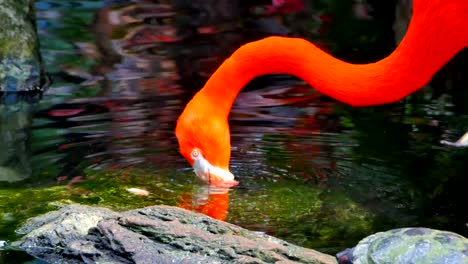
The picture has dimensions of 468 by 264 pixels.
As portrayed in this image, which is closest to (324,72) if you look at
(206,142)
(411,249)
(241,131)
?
(206,142)

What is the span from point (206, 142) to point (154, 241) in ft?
3.62

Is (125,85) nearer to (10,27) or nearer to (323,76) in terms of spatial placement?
(10,27)

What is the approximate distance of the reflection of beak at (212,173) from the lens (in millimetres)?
4781

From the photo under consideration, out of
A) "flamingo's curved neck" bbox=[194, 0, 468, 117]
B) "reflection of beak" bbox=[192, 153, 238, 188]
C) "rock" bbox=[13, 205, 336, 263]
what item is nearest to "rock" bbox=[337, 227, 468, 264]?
"rock" bbox=[13, 205, 336, 263]

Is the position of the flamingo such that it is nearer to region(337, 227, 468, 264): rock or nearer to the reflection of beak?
the reflection of beak

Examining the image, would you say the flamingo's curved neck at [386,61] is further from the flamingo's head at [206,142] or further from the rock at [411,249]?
the rock at [411,249]

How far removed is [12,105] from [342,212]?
2952 mm

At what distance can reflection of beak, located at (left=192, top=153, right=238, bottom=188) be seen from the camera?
4781 mm

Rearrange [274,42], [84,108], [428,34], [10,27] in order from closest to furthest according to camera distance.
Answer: [428,34]
[274,42]
[84,108]
[10,27]

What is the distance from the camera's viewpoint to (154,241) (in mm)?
3689

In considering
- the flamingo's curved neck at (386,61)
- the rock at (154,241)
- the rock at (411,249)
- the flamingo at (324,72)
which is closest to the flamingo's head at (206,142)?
the flamingo at (324,72)

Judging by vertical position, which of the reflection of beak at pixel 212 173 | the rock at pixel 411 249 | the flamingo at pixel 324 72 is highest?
the flamingo at pixel 324 72

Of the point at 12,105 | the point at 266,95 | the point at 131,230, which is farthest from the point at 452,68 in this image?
the point at 131,230

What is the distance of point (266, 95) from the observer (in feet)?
22.1
